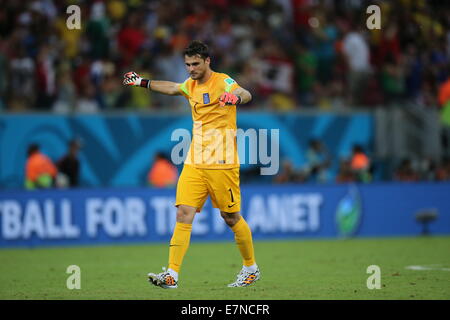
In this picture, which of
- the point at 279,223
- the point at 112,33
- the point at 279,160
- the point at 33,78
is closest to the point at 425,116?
the point at 279,160

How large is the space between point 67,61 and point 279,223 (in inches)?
237

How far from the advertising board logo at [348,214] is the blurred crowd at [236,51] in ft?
11.4

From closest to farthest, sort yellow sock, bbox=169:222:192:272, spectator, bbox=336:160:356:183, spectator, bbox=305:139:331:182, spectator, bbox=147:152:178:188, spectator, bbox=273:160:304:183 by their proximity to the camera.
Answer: yellow sock, bbox=169:222:192:272 < spectator, bbox=147:152:178:188 < spectator, bbox=336:160:356:183 < spectator, bbox=273:160:304:183 < spectator, bbox=305:139:331:182

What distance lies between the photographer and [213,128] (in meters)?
9.70

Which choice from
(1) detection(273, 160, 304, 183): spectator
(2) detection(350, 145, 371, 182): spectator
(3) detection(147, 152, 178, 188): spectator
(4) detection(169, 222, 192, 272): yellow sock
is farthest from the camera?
(2) detection(350, 145, 371, 182): spectator

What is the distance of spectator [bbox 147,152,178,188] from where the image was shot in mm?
18859

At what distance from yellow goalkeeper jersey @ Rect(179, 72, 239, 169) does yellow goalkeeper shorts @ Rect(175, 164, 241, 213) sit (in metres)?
0.07

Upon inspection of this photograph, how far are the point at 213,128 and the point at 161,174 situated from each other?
9.29 meters

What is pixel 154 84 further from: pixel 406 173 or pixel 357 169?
pixel 406 173

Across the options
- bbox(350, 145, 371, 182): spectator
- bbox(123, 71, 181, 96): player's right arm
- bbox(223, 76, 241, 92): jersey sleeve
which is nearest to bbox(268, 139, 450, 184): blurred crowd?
bbox(350, 145, 371, 182): spectator

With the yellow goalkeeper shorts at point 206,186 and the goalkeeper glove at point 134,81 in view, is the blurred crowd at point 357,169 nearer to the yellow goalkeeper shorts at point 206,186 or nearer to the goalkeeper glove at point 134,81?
the goalkeeper glove at point 134,81

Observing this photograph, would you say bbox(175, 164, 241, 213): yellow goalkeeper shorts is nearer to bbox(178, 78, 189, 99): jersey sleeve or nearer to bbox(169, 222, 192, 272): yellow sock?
bbox(169, 222, 192, 272): yellow sock

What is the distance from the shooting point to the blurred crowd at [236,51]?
63.4 feet

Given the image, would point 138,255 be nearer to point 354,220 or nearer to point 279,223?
point 279,223
